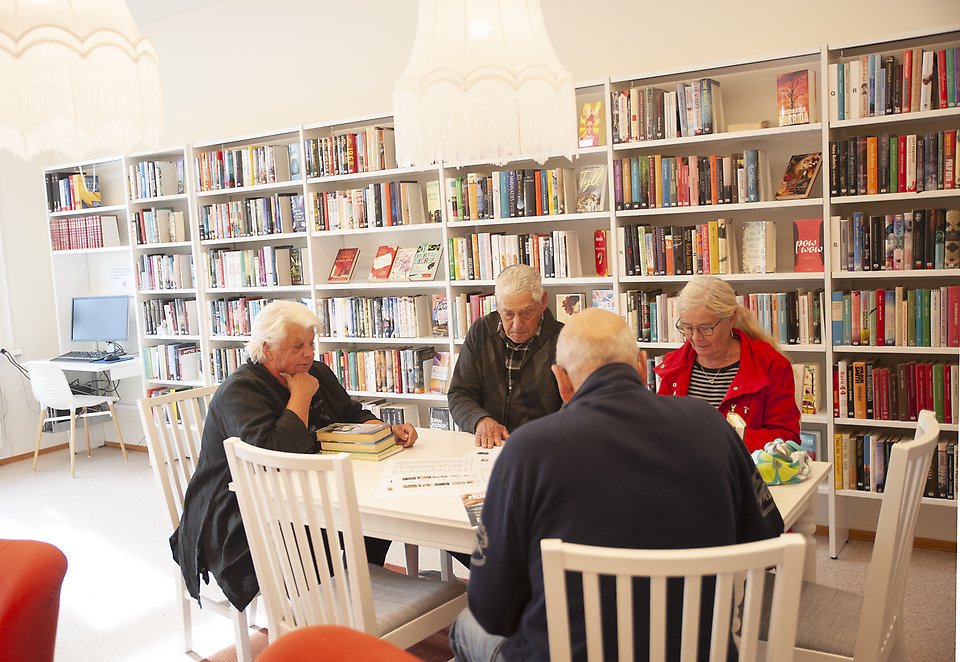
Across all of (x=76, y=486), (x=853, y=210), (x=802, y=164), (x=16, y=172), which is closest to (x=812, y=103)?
(x=802, y=164)

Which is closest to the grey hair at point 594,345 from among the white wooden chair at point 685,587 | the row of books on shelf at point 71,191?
the white wooden chair at point 685,587

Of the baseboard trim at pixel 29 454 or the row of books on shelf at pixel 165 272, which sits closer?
the row of books on shelf at pixel 165 272

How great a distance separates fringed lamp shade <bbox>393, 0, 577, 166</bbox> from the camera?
6.84 ft

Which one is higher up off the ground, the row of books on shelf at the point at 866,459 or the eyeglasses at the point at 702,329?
the eyeglasses at the point at 702,329

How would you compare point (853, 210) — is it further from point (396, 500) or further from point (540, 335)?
point (396, 500)

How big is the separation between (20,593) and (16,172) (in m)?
5.53

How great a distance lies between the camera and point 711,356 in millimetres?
2857

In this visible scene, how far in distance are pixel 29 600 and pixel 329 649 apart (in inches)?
32.9

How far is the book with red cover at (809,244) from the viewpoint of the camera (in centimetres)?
372

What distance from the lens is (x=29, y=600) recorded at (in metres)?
1.75

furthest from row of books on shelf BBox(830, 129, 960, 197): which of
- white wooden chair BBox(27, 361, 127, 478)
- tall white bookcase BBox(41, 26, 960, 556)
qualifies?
white wooden chair BBox(27, 361, 127, 478)

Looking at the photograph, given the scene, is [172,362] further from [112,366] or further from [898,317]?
[898,317]

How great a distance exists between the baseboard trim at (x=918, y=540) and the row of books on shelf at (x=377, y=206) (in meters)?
2.48

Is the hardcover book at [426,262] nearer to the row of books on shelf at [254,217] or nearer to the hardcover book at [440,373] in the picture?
the hardcover book at [440,373]
